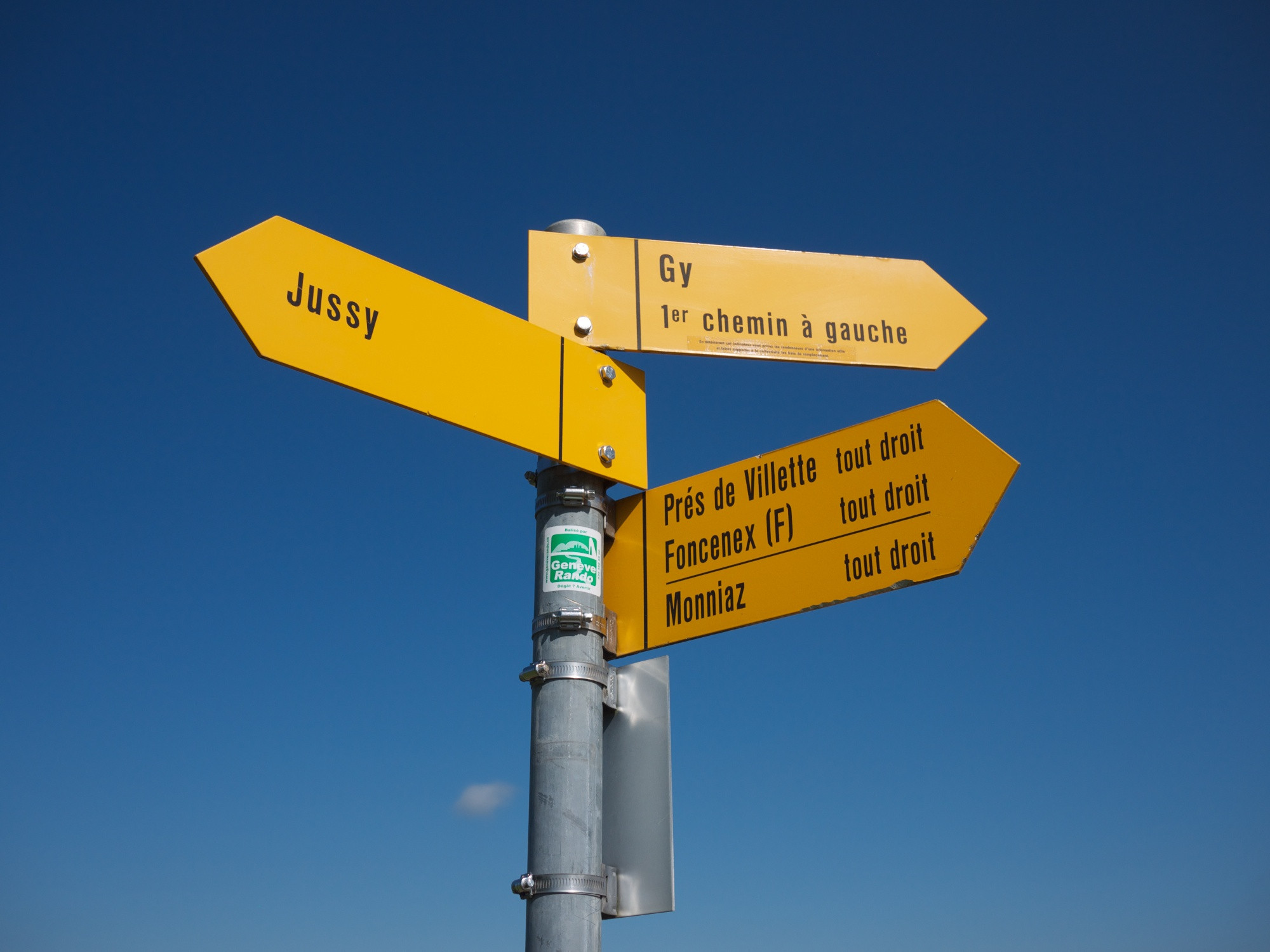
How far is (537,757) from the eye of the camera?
2.99 metres

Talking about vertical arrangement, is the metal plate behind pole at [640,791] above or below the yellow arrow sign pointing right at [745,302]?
below

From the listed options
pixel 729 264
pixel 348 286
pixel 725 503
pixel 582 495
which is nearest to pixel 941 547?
pixel 725 503

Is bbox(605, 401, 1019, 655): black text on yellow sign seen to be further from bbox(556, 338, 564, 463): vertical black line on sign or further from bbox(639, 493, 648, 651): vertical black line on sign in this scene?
bbox(556, 338, 564, 463): vertical black line on sign

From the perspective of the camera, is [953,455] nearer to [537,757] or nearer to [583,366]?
[583,366]

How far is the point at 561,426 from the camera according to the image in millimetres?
3285

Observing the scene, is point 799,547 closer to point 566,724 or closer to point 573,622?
point 573,622

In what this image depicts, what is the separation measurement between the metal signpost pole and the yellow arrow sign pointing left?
18 centimetres

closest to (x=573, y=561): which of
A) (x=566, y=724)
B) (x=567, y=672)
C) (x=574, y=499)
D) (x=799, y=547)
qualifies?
(x=574, y=499)

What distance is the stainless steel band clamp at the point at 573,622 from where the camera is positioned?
3100 mm

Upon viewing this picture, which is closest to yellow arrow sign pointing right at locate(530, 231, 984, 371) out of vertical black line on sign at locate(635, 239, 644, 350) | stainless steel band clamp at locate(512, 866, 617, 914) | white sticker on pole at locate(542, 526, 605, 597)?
vertical black line on sign at locate(635, 239, 644, 350)

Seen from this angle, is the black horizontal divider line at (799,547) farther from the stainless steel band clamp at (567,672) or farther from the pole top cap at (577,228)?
the pole top cap at (577,228)

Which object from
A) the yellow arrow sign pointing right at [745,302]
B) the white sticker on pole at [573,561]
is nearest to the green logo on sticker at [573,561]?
the white sticker on pole at [573,561]

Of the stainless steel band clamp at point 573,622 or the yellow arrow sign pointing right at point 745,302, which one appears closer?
the stainless steel band clamp at point 573,622

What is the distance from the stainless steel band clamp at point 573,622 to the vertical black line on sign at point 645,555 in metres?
0.12
